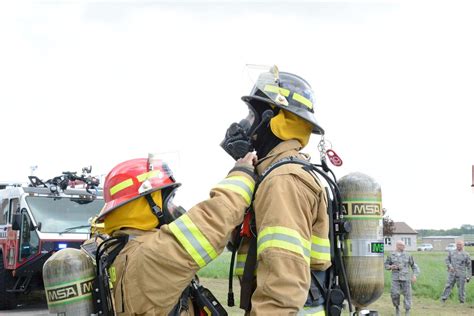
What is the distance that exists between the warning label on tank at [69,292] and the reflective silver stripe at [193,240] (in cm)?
76

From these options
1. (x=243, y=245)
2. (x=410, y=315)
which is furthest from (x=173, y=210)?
(x=410, y=315)

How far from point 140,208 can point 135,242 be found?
0.23 metres

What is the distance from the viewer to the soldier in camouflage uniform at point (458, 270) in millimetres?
13539

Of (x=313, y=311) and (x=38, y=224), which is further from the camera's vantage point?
(x=38, y=224)

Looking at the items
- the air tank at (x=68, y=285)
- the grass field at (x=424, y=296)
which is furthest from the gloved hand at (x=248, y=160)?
the grass field at (x=424, y=296)

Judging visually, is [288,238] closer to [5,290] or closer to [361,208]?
[361,208]

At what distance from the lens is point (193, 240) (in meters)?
2.38

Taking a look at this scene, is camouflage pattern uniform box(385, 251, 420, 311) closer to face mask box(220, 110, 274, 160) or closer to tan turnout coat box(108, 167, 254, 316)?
face mask box(220, 110, 274, 160)

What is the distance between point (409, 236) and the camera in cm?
7606

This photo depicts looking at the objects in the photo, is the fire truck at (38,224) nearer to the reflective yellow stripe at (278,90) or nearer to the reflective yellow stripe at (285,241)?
the reflective yellow stripe at (278,90)

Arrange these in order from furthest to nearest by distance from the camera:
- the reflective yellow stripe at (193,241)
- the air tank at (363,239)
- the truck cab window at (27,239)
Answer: the truck cab window at (27,239) → the air tank at (363,239) → the reflective yellow stripe at (193,241)

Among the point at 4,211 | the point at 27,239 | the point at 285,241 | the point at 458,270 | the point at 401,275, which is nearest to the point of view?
the point at 285,241

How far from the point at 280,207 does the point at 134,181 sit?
0.92 meters

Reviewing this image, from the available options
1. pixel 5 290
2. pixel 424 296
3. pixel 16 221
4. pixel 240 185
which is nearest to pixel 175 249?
pixel 240 185
